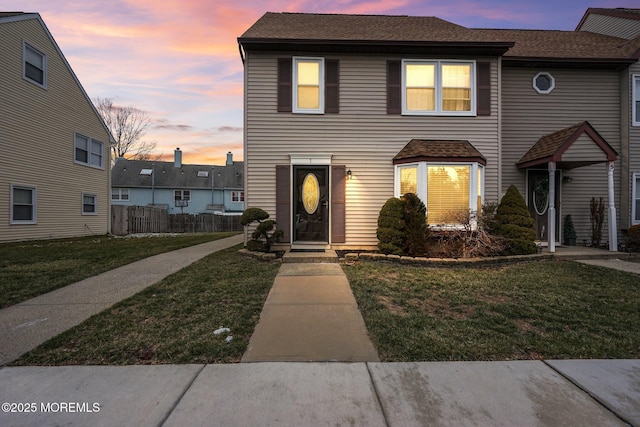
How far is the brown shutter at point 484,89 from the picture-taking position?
870cm

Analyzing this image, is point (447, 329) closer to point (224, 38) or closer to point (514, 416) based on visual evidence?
point (514, 416)

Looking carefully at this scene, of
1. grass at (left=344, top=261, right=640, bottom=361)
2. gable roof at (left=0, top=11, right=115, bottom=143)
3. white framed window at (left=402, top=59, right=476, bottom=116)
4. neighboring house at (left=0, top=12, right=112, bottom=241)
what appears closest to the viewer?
grass at (left=344, top=261, right=640, bottom=361)

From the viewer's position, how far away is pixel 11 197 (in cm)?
1125

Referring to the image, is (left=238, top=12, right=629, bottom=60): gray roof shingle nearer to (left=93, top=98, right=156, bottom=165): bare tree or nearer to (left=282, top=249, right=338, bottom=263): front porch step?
(left=282, top=249, right=338, bottom=263): front porch step

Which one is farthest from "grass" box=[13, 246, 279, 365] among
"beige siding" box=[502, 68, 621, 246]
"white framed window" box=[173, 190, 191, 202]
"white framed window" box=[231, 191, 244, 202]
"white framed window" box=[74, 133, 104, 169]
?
"white framed window" box=[173, 190, 191, 202]

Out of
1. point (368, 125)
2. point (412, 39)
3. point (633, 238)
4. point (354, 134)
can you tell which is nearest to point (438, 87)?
point (412, 39)

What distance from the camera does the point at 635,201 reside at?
9.41 metres

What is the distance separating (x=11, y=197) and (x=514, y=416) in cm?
1583

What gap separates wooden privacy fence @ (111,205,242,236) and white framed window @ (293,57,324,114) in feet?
50.2

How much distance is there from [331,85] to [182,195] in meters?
28.2

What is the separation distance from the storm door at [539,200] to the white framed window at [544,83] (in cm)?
253

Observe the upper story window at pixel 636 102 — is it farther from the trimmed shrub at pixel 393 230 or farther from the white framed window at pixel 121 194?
the white framed window at pixel 121 194

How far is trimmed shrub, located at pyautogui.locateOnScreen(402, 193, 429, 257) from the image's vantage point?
23.4ft

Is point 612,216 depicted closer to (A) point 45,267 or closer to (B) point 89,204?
(A) point 45,267
